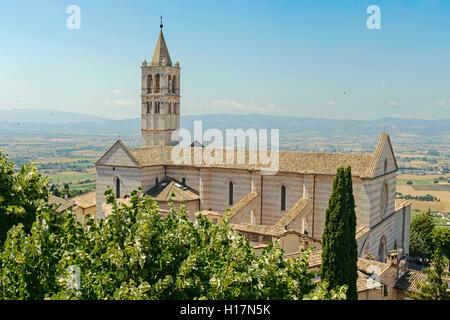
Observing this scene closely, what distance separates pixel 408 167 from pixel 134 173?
13424 centimetres

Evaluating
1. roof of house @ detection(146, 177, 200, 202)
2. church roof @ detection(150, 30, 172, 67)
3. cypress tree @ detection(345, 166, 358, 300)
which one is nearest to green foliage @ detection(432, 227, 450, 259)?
roof of house @ detection(146, 177, 200, 202)

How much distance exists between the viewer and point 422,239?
49.3m

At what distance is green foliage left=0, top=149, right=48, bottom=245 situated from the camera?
11.7 m

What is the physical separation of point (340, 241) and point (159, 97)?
1066 inches

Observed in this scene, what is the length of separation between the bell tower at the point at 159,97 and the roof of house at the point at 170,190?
29.6 ft

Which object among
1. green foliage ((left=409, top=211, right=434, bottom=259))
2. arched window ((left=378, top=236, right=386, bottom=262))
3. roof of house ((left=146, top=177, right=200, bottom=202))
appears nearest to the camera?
arched window ((left=378, top=236, right=386, bottom=262))

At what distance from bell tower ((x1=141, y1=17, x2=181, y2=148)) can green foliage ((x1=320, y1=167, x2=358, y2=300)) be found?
2433 centimetres

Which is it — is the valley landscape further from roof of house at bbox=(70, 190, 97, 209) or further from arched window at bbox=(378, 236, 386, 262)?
arched window at bbox=(378, 236, 386, 262)

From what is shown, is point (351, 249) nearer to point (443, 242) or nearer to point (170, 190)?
point (170, 190)

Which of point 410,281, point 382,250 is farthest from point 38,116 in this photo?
point 410,281

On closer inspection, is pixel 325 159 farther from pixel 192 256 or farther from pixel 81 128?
pixel 81 128
